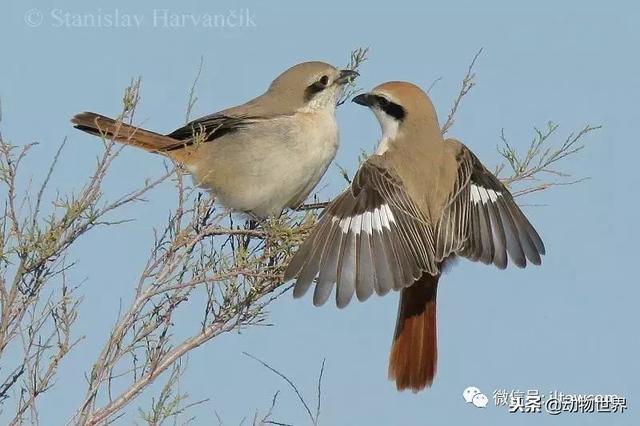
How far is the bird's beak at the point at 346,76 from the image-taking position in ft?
14.4

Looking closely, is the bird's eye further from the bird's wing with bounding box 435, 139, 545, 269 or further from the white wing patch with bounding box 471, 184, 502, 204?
the white wing patch with bounding box 471, 184, 502, 204

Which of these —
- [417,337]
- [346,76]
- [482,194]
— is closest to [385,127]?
[346,76]

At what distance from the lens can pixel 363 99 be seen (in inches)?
174

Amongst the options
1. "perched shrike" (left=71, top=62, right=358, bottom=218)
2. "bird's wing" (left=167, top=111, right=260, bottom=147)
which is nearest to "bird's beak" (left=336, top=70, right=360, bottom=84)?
"perched shrike" (left=71, top=62, right=358, bottom=218)

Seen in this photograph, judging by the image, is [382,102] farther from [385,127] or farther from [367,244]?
[367,244]

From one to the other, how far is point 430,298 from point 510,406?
65 centimetres

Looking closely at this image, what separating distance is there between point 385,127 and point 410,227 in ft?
2.31

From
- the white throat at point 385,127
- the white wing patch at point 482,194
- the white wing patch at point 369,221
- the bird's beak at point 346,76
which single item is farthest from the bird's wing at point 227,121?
the white wing patch at point 482,194

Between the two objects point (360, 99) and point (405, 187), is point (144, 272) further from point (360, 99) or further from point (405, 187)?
point (360, 99)

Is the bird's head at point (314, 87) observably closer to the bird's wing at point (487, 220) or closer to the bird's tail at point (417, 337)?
the bird's wing at point (487, 220)

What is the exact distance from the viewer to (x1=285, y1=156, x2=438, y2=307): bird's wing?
11.5ft

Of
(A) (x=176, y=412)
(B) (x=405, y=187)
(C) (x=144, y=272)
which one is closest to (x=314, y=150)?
(B) (x=405, y=187)

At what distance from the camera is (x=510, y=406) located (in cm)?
419

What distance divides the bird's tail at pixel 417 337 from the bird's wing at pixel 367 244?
1.12 feet
